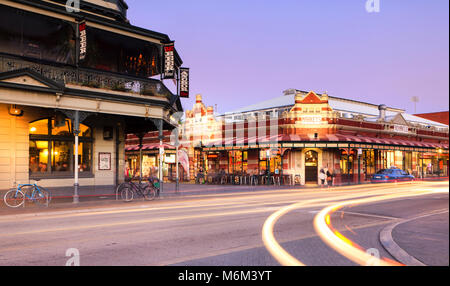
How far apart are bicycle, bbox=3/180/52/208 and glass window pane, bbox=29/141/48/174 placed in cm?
318

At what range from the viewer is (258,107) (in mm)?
43875

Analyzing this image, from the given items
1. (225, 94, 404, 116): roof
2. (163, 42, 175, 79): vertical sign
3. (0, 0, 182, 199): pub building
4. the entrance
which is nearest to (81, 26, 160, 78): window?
(0, 0, 182, 199): pub building

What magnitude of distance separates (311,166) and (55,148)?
22.7m

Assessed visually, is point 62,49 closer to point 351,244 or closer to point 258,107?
point 351,244

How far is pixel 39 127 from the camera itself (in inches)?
741

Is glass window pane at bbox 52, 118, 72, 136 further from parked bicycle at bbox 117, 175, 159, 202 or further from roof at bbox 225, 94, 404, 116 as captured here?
roof at bbox 225, 94, 404, 116

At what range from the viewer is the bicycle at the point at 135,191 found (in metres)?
18.1

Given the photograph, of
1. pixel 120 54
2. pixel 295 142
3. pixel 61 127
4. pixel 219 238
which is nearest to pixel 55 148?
pixel 61 127

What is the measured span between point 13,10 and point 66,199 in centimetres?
860

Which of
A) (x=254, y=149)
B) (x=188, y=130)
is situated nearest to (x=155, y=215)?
(x=254, y=149)

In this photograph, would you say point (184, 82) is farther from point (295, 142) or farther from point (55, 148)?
point (295, 142)

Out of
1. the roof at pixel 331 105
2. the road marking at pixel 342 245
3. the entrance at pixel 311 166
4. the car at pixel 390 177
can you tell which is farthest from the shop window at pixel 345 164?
the road marking at pixel 342 245

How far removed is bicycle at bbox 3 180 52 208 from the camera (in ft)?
49.4

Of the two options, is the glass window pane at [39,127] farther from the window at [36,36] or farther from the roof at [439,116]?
the roof at [439,116]
